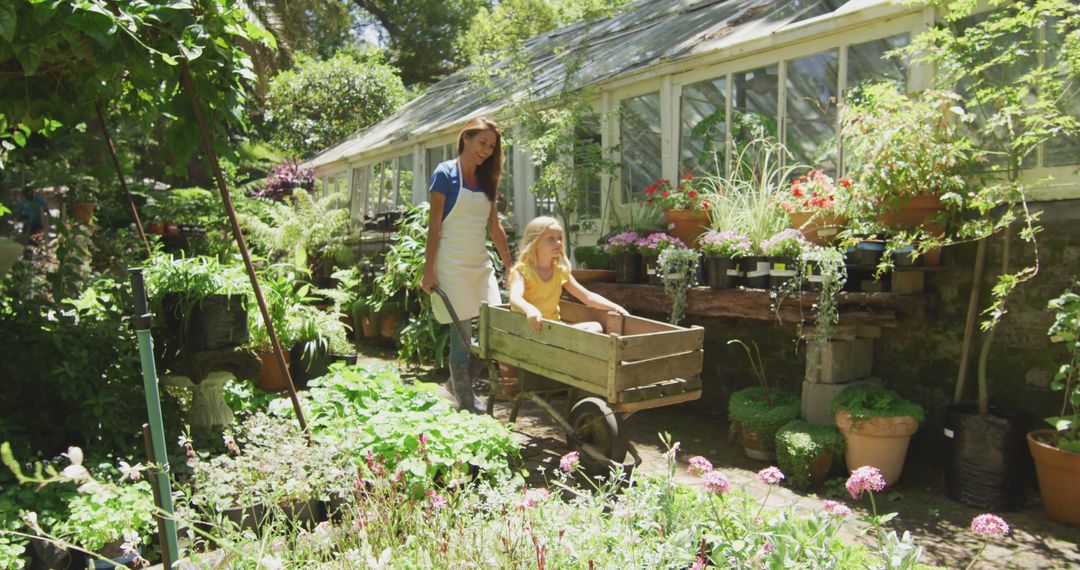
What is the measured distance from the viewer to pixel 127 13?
2926 millimetres

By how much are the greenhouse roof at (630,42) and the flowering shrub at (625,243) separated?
1534 millimetres

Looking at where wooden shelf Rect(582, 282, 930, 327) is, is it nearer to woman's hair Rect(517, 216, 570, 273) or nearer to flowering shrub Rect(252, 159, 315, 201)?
woman's hair Rect(517, 216, 570, 273)

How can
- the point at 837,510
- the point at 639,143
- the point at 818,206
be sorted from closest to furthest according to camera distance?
1. the point at 837,510
2. the point at 818,206
3. the point at 639,143

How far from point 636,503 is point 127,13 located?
262 centimetres

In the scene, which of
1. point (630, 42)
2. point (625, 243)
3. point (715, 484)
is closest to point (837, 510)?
point (715, 484)

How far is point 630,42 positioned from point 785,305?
4.52 meters

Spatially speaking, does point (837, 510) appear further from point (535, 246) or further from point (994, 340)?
point (994, 340)

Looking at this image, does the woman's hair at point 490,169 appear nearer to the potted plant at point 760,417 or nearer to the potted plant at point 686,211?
the potted plant at point 686,211

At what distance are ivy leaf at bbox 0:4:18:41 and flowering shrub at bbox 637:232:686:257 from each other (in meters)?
4.23

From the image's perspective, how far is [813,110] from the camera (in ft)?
18.8

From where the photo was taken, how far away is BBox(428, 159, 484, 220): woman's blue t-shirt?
15.5ft

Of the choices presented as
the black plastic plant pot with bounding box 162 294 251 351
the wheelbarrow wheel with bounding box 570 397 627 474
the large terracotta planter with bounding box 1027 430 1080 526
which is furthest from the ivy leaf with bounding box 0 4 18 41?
the large terracotta planter with bounding box 1027 430 1080 526

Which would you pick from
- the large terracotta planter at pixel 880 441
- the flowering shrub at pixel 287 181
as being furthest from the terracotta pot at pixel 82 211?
the large terracotta planter at pixel 880 441

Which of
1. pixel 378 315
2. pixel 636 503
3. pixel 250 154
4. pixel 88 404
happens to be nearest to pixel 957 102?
pixel 636 503
